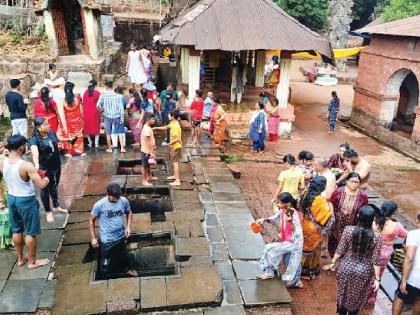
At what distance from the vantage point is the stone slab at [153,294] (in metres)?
4.55

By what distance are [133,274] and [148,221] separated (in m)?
0.96

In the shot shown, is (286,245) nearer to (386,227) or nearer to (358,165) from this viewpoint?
(386,227)

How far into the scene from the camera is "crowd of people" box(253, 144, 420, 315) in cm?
439

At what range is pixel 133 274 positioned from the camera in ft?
18.4

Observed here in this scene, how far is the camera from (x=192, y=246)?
5.76 m

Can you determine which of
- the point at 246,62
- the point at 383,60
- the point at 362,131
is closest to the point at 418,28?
the point at 383,60

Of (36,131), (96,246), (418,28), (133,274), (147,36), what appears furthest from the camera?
(147,36)

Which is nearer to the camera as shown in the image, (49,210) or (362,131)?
(49,210)

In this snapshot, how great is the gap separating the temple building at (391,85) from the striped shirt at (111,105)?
990 cm

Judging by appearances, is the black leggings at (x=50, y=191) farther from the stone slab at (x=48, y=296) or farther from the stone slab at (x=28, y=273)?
the stone slab at (x=48, y=296)

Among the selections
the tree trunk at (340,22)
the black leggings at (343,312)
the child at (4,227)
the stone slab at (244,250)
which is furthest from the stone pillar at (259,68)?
the tree trunk at (340,22)

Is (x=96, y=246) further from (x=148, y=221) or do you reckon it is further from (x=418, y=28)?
(x=418, y=28)

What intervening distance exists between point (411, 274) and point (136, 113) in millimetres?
6949

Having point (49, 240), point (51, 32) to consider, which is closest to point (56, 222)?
point (49, 240)
